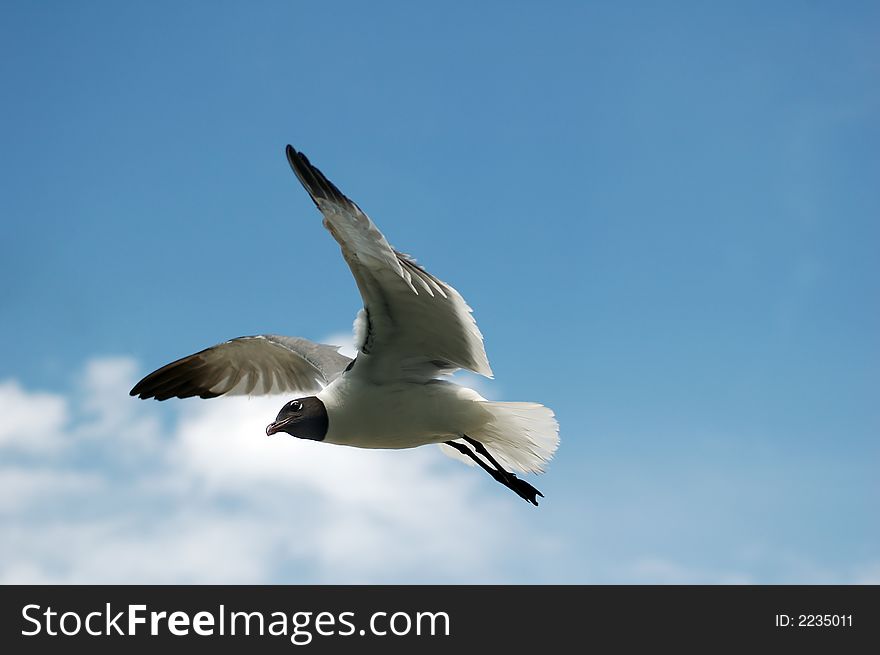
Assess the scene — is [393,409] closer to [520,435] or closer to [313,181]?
[520,435]

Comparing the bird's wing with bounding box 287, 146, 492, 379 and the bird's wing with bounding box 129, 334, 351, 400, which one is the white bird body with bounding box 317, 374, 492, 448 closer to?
the bird's wing with bounding box 287, 146, 492, 379

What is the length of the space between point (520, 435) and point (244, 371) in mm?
2330

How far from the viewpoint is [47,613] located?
639cm

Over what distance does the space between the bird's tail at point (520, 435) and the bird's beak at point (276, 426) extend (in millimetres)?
1199

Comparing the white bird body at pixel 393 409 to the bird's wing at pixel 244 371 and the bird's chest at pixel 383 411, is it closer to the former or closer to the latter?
the bird's chest at pixel 383 411

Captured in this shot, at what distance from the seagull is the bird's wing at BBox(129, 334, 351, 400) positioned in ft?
1.46

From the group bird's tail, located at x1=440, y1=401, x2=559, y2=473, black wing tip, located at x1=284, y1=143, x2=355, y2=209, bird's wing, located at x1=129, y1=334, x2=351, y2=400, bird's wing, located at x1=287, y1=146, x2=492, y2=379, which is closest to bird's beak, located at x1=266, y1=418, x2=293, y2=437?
bird's wing, located at x1=287, y1=146, x2=492, y2=379

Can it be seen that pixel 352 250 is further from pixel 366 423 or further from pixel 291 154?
pixel 366 423

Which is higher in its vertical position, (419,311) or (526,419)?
(419,311)

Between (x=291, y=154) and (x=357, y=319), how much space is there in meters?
1.09

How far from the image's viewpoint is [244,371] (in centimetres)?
717

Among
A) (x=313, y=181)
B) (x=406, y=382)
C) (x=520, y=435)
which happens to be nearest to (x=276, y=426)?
(x=406, y=382)

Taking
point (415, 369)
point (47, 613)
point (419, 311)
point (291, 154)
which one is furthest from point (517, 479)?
point (47, 613)

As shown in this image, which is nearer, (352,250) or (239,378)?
(352,250)
